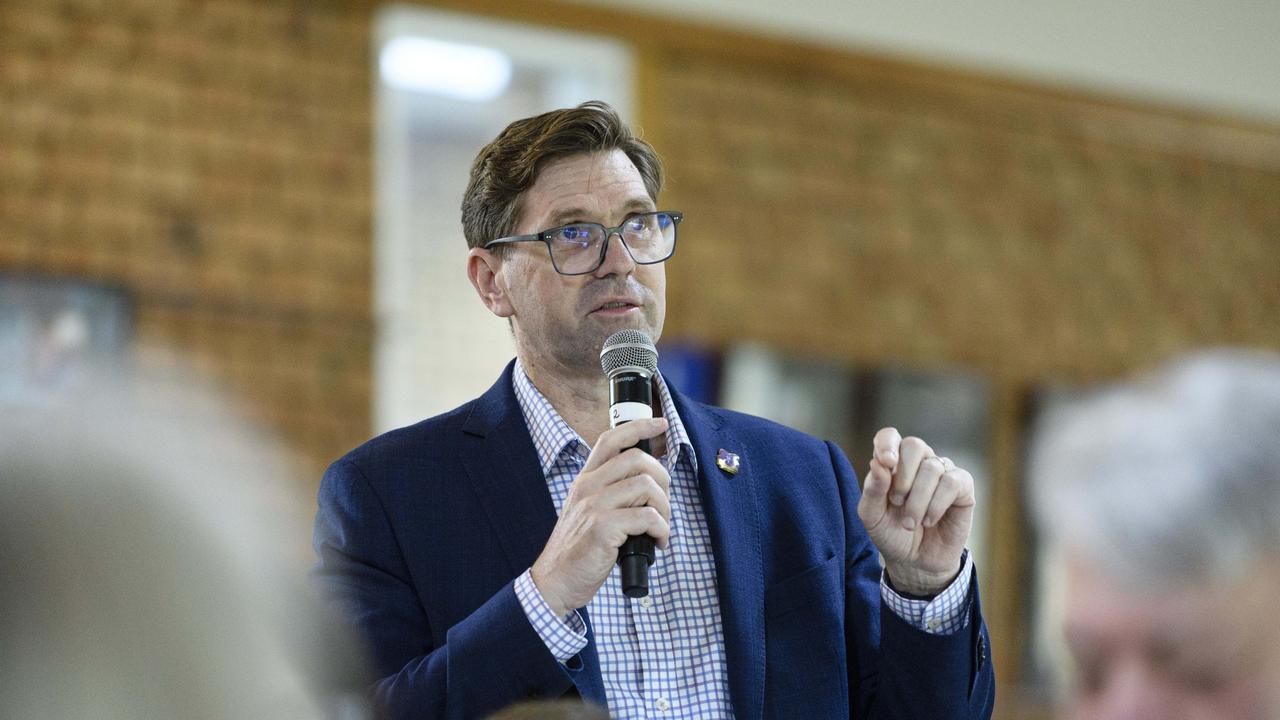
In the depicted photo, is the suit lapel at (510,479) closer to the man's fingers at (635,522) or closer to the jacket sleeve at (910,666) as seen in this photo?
the man's fingers at (635,522)

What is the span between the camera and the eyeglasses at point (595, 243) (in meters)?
2.27

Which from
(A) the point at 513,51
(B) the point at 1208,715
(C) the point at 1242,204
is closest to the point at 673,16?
(A) the point at 513,51

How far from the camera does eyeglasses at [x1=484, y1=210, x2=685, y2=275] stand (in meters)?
2.27

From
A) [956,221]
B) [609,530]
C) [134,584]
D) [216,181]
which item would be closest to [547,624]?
[609,530]

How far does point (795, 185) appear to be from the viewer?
5922 mm

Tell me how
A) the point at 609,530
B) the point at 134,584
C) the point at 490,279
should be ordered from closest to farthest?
the point at 134,584, the point at 609,530, the point at 490,279

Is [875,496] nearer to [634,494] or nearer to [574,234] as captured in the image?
[634,494]

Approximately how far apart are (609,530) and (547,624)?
0.17 metres

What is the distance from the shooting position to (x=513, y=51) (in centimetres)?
548

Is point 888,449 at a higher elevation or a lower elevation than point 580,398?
lower

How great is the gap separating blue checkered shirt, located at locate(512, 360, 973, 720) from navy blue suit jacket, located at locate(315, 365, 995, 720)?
29mm

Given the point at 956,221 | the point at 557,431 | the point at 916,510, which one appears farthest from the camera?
the point at 956,221

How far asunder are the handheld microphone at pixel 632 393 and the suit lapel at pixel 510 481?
0.18 meters

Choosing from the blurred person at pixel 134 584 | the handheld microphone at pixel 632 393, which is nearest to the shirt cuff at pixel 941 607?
the handheld microphone at pixel 632 393
